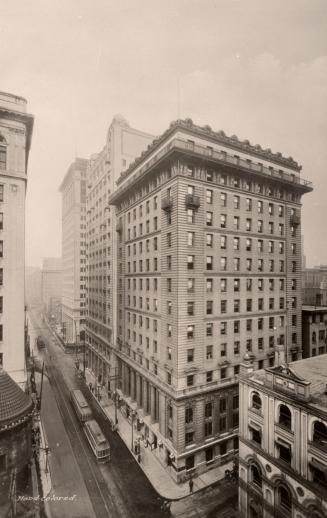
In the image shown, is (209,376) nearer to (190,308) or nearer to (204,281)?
(190,308)

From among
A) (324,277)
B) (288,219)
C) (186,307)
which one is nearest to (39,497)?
(186,307)

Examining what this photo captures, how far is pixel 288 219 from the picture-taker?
52500mm

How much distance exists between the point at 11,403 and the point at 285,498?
96.0ft

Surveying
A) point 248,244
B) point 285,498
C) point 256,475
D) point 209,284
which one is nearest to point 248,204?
point 248,244

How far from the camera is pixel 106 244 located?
2648 inches

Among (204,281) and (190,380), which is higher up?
(204,281)

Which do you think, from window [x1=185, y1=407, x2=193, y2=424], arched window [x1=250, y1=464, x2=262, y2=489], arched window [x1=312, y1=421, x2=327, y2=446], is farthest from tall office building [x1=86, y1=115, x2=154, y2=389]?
arched window [x1=312, y1=421, x2=327, y2=446]

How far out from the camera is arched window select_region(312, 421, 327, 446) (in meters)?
22.6

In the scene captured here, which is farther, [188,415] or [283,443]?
[188,415]

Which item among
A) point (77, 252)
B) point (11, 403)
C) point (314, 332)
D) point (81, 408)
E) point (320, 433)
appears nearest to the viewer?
point (320, 433)

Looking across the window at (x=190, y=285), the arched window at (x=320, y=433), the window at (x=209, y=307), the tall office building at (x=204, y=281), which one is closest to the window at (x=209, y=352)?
the tall office building at (x=204, y=281)

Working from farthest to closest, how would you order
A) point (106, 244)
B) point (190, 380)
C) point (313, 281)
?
point (313, 281) < point (106, 244) < point (190, 380)

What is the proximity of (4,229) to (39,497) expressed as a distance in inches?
1268

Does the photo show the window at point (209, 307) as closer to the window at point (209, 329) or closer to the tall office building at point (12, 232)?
the window at point (209, 329)
